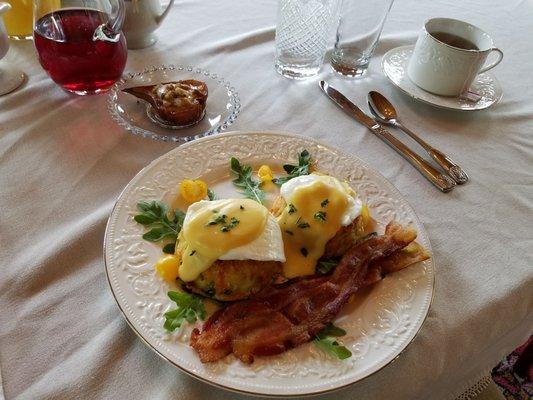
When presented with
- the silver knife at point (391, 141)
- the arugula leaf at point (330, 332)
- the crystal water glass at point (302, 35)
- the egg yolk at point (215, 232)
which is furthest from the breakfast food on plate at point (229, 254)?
the crystal water glass at point (302, 35)

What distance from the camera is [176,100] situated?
38.2 inches

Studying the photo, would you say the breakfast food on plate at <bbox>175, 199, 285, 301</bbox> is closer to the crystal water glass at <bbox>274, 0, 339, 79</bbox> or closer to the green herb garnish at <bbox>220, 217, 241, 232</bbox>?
the green herb garnish at <bbox>220, 217, 241, 232</bbox>

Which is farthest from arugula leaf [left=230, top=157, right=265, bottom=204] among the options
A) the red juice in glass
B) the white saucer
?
the white saucer

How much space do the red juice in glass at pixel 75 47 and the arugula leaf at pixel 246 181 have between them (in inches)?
15.0

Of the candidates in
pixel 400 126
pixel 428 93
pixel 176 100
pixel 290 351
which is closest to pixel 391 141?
pixel 400 126

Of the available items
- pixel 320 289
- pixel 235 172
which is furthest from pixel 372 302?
pixel 235 172

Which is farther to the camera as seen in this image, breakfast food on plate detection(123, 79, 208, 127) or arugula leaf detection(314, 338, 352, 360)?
breakfast food on plate detection(123, 79, 208, 127)

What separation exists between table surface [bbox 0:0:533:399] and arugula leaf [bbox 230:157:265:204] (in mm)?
181

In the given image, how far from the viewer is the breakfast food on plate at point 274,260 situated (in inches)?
25.3

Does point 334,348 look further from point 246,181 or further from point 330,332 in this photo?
point 246,181

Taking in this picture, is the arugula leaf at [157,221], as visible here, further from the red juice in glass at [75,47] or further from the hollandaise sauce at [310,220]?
the red juice in glass at [75,47]

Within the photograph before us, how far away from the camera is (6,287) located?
27.9 inches

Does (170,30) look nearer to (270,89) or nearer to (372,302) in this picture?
(270,89)

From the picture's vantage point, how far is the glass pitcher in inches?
38.3
